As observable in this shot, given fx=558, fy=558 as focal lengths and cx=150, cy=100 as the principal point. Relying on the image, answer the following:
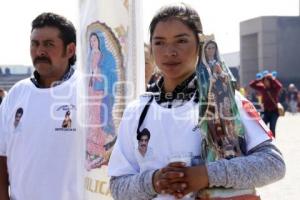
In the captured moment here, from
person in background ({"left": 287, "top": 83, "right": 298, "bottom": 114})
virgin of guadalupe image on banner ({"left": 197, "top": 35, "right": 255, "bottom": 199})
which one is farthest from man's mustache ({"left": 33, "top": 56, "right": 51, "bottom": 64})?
person in background ({"left": 287, "top": 83, "right": 298, "bottom": 114})

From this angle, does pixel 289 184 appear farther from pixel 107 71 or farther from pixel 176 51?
pixel 176 51

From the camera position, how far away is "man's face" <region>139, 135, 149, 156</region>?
6.95ft

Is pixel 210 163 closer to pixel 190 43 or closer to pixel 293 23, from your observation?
pixel 190 43

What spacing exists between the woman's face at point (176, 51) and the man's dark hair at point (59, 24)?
3.25 feet

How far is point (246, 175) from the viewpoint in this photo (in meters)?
1.93

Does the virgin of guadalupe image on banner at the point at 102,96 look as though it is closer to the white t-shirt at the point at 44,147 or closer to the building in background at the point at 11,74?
the white t-shirt at the point at 44,147

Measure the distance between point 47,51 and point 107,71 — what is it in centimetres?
37

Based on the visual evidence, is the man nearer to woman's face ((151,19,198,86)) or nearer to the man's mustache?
the man's mustache

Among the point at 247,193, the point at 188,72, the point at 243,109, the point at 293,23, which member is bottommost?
the point at 247,193

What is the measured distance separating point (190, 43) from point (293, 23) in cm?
3726

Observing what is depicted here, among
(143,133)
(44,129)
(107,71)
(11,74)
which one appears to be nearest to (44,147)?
(44,129)

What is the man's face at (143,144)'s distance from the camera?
2119 millimetres

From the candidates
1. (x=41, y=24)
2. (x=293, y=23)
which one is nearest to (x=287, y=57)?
(x=293, y=23)

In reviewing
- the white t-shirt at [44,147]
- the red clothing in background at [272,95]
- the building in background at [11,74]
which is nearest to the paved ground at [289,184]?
the red clothing in background at [272,95]
